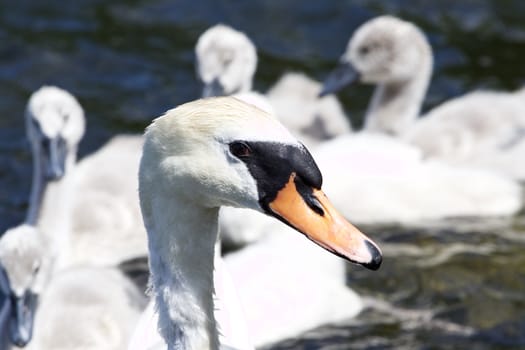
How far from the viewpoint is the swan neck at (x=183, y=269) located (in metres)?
4.34

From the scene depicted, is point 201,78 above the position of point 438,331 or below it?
above

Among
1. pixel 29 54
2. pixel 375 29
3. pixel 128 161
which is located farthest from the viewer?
pixel 29 54

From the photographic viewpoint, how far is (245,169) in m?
4.12

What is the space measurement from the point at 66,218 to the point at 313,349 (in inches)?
63.5

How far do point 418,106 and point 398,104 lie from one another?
0.60ft

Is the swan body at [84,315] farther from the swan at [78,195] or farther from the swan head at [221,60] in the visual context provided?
the swan head at [221,60]

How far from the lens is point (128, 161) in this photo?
818 cm

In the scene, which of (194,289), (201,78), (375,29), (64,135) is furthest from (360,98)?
(194,289)

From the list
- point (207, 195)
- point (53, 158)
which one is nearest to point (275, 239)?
point (53, 158)

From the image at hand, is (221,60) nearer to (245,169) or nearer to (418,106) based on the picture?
(418,106)

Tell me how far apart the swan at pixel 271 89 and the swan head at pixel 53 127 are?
0.95 m

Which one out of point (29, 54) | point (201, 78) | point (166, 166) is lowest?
point (29, 54)

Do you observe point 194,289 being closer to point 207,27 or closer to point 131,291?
point 131,291

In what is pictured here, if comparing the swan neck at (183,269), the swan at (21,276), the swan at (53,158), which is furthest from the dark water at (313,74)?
the swan neck at (183,269)
